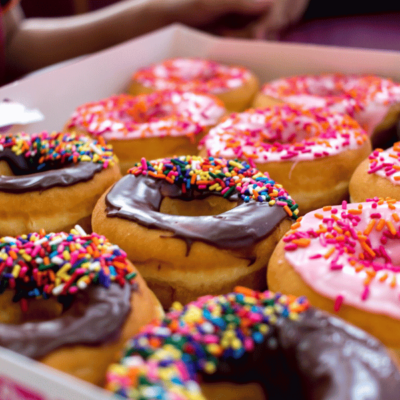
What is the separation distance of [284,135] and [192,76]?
47.8 inches

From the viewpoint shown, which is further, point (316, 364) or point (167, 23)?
point (167, 23)

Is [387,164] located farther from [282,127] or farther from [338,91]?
[338,91]

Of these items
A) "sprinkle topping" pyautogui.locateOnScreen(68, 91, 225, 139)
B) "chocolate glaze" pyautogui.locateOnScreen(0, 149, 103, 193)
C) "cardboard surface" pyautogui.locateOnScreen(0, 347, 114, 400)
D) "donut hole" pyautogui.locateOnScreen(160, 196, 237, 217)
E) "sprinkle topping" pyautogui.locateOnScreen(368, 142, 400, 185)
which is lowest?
"donut hole" pyautogui.locateOnScreen(160, 196, 237, 217)

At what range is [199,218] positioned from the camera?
5.11ft

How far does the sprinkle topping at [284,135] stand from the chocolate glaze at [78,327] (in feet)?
3.45

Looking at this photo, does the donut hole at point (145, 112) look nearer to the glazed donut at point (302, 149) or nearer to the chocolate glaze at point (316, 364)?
the glazed donut at point (302, 149)

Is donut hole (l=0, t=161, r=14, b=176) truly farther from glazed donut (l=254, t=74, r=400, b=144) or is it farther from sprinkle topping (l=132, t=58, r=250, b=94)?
glazed donut (l=254, t=74, r=400, b=144)

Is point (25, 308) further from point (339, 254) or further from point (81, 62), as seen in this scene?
point (81, 62)

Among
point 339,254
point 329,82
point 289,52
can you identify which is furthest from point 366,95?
point 339,254

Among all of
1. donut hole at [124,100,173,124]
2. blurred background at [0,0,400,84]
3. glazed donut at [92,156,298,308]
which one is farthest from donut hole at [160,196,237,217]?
blurred background at [0,0,400,84]

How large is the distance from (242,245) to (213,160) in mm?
551

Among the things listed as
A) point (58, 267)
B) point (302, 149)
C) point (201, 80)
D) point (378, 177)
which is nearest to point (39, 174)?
point (58, 267)

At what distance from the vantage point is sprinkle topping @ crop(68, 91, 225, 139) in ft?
7.82

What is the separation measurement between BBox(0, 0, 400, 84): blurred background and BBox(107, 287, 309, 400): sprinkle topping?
99.4 inches
